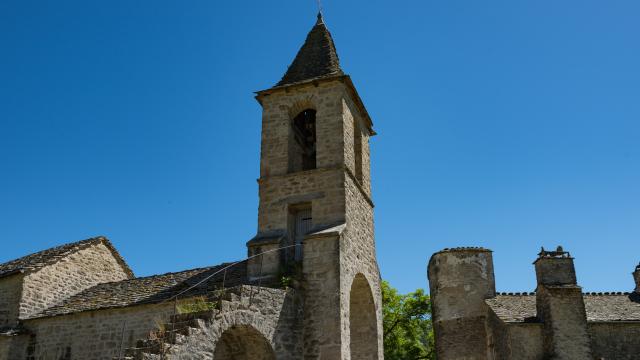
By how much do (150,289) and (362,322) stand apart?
5.74 metres

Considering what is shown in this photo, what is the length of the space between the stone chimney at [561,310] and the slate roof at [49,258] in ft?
46.1

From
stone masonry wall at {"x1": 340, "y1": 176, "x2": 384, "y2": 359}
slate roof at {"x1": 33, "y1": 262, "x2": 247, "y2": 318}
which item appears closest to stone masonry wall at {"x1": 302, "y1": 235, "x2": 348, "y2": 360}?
stone masonry wall at {"x1": 340, "y1": 176, "x2": 384, "y2": 359}

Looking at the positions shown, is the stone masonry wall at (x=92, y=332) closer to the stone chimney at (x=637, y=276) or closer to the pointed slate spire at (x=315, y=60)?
the pointed slate spire at (x=315, y=60)

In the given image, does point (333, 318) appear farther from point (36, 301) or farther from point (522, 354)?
point (36, 301)

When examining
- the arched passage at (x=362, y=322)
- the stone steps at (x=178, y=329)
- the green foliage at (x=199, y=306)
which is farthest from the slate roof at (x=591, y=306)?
the green foliage at (x=199, y=306)

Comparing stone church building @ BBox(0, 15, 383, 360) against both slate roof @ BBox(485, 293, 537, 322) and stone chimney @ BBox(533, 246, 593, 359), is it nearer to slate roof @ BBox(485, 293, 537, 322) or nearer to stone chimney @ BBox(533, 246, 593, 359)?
slate roof @ BBox(485, 293, 537, 322)

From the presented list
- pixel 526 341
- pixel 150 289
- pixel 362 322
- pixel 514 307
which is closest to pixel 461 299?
pixel 514 307

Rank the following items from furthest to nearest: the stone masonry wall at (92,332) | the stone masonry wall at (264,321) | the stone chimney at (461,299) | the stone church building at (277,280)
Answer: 1. the stone chimney at (461,299)
2. the stone masonry wall at (92,332)
3. the stone church building at (277,280)
4. the stone masonry wall at (264,321)

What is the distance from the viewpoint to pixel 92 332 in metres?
14.3

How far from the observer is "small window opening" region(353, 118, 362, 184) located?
668 inches

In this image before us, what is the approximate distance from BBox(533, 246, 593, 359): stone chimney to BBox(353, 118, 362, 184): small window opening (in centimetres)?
698

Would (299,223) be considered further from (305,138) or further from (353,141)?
(305,138)

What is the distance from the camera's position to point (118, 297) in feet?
49.9

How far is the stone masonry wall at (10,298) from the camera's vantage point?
16.2 m
